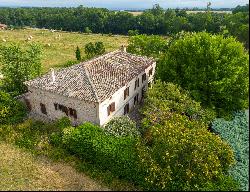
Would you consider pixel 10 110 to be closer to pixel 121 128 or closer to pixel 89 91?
pixel 89 91

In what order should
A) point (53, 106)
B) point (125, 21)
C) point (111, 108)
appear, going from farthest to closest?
point (125, 21) → point (53, 106) → point (111, 108)

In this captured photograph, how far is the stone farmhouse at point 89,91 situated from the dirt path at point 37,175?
6.23 metres

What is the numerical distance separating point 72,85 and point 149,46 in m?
26.0

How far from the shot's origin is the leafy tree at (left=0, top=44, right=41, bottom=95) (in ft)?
123

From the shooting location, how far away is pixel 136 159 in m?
24.3

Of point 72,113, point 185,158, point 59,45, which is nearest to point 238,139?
point 185,158

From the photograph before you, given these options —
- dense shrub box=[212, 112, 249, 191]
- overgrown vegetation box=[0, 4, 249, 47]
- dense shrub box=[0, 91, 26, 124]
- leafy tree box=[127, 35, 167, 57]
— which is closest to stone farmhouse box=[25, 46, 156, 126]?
dense shrub box=[0, 91, 26, 124]

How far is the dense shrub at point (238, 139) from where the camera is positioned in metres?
22.9

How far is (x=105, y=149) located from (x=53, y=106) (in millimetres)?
10102

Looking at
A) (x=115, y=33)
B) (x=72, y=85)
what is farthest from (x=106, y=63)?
(x=115, y=33)

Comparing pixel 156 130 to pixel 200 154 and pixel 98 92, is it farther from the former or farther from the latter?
pixel 98 92

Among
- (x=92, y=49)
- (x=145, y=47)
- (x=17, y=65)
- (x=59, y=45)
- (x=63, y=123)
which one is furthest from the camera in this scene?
(x=59, y=45)

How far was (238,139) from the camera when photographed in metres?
26.6

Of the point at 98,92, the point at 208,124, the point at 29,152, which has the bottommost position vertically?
the point at 29,152
